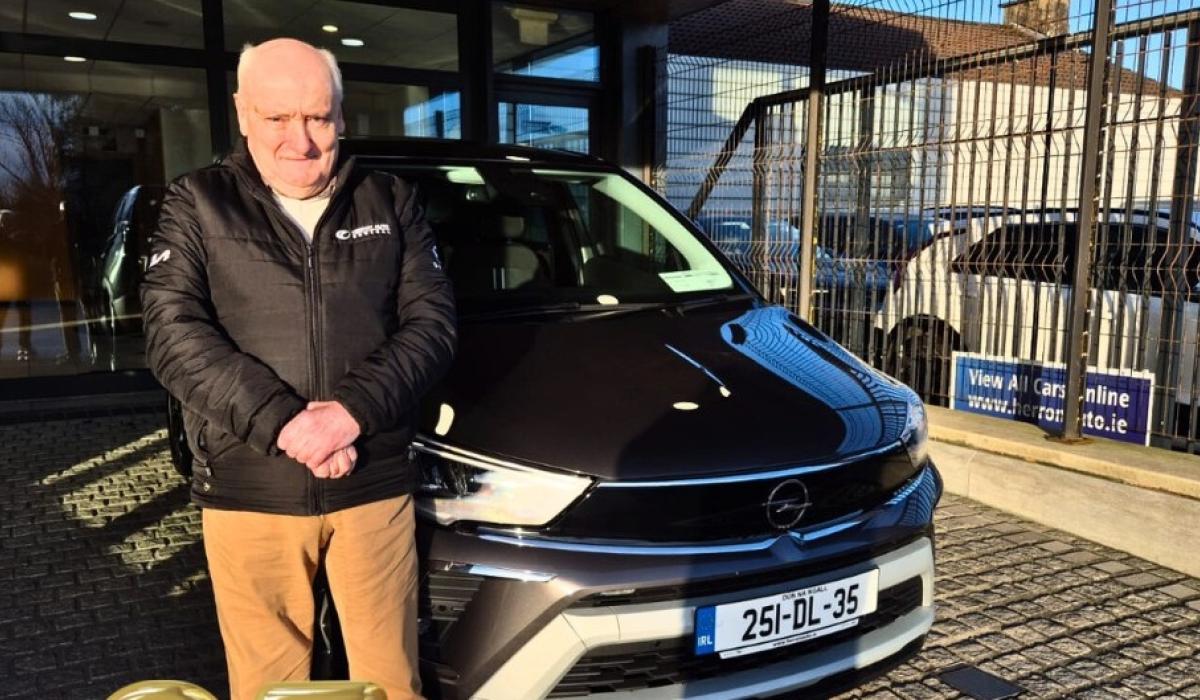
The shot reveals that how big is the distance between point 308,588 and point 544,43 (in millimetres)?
7264

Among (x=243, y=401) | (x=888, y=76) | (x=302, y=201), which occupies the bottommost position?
(x=243, y=401)

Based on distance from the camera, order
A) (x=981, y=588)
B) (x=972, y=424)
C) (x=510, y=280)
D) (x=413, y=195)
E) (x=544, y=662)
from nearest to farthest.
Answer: (x=544, y=662) < (x=413, y=195) < (x=510, y=280) < (x=981, y=588) < (x=972, y=424)

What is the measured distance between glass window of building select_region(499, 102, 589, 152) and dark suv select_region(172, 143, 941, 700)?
19.0 ft

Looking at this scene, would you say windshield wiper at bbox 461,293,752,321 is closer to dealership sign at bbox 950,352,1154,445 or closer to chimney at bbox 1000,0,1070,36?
dealership sign at bbox 950,352,1154,445

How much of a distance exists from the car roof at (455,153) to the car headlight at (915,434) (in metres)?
1.69

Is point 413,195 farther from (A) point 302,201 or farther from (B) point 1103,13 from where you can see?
(B) point 1103,13

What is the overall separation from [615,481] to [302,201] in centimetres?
92

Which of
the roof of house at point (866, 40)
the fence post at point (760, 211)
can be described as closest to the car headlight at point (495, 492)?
the roof of house at point (866, 40)

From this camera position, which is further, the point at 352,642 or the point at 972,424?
the point at 972,424

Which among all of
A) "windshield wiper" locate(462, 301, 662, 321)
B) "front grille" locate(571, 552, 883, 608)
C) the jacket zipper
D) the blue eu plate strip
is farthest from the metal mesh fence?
the jacket zipper

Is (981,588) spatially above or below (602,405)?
below

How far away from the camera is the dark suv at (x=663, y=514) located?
6.28ft

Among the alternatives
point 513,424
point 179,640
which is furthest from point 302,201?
point 179,640

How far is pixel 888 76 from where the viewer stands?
18.5ft
